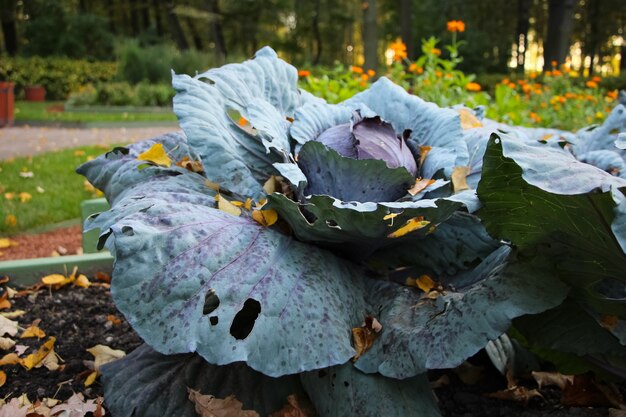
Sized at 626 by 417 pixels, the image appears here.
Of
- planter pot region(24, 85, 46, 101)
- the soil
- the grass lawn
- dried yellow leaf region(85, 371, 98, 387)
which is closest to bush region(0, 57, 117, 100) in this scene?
planter pot region(24, 85, 46, 101)

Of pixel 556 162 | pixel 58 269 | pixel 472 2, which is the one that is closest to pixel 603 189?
pixel 556 162

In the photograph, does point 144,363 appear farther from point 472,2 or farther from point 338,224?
→ point 472,2

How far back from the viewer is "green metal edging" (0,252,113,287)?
2.57m

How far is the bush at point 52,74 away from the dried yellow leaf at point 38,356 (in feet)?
61.4

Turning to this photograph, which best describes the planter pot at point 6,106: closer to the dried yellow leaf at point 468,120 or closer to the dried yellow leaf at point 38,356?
the dried yellow leaf at point 38,356

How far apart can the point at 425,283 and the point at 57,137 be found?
9.54 metres

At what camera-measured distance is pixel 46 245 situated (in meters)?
3.67

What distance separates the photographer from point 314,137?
5.99 ft

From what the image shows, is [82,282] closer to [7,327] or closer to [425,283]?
[7,327]

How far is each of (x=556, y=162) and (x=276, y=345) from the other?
2.29 ft

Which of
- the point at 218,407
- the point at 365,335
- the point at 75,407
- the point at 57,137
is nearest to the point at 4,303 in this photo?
the point at 75,407

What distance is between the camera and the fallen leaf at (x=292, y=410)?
1454mm

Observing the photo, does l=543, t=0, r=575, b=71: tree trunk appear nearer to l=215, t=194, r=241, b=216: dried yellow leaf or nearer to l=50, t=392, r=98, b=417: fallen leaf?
l=215, t=194, r=241, b=216: dried yellow leaf

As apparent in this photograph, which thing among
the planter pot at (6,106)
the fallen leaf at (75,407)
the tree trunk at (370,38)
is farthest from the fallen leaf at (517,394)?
the tree trunk at (370,38)
